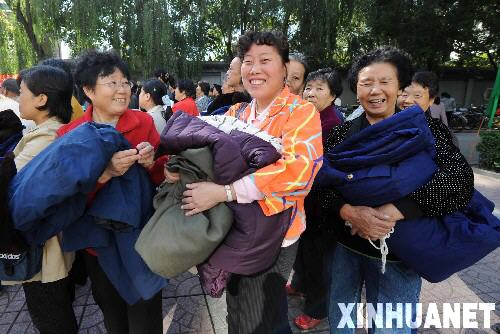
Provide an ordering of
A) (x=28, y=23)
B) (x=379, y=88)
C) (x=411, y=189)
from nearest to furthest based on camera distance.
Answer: (x=411, y=189) → (x=379, y=88) → (x=28, y=23)

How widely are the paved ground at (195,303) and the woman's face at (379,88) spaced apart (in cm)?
159

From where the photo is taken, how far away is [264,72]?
1.49 metres

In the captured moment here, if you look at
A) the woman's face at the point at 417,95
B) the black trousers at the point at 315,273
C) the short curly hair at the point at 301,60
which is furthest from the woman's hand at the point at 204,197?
the woman's face at the point at 417,95

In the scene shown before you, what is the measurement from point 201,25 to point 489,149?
11.0 metres

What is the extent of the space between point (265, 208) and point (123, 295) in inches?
32.9

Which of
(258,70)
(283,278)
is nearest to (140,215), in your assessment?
(283,278)

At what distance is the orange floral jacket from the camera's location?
122cm

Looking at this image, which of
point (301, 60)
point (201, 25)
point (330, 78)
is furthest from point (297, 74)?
point (201, 25)

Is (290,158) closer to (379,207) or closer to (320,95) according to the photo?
(379,207)

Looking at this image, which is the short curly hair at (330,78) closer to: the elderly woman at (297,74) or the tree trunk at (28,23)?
the elderly woman at (297,74)

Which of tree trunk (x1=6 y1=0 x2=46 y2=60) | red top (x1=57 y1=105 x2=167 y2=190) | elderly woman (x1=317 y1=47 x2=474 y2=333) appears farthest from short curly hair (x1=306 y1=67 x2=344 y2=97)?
tree trunk (x1=6 y1=0 x2=46 y2=60)

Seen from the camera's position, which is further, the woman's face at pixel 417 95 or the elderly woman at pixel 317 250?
the woman's face at pixel 417 95

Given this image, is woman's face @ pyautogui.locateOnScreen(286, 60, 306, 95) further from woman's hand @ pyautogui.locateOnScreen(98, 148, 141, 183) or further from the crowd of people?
woman's hand @ pyautogui.locateOnScreen(98, 148, 141, 183)

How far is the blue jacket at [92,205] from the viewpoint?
1239 mm
